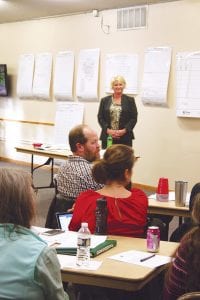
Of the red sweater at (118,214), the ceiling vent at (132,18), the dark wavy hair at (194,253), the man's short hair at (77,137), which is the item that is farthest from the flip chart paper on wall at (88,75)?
the dark wavy hair at (194,253)

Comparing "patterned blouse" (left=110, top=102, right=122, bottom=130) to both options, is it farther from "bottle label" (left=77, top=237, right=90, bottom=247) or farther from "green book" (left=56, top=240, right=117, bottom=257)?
"bottle label" (left=77, top=237, right=90, bottom=247)

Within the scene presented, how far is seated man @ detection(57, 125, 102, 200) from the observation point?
11.1ft

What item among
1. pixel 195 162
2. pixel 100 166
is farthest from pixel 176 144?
pixel 100 166

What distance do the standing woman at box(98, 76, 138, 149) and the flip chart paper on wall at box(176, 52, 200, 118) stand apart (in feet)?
2.59

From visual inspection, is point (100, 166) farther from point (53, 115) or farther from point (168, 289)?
point (53, 115)

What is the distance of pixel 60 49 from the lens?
Result: 834 cm

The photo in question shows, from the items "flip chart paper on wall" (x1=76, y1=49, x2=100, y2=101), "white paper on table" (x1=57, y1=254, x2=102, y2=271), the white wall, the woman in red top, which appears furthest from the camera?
"flip chart paper on wall" (x1=76, y1=49, x2=100, y2=101)

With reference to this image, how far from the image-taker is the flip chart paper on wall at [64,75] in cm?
816

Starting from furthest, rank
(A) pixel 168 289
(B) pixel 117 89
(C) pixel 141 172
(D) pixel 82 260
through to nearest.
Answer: (C) pixel 141 172
(B) pixel 117 89
(D) pixel 82 260
(A) pixel 168 289

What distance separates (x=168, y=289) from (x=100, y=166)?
1010mm

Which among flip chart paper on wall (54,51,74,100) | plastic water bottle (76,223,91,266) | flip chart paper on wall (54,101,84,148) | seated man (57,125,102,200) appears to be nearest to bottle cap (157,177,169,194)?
seated man (57,125,102,200)

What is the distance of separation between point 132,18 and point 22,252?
6.14 metres

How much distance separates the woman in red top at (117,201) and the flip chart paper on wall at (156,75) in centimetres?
417

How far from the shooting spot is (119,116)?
6211 mm
